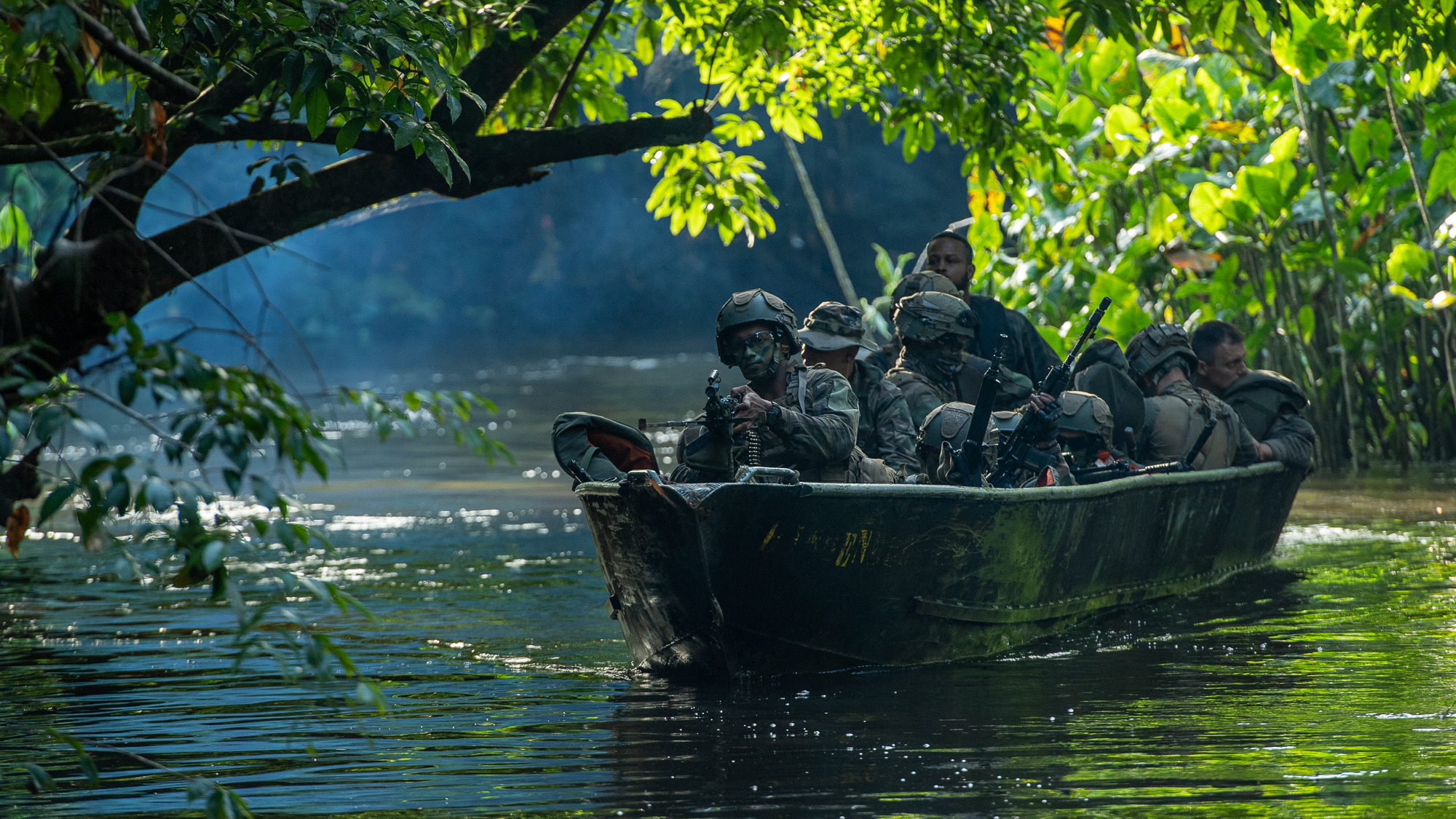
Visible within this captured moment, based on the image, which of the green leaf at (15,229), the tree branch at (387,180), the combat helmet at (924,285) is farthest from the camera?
the combat helmet at (924,285)

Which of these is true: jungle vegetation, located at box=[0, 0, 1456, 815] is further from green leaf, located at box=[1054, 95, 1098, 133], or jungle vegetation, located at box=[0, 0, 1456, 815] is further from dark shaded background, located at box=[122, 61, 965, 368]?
dark shaded background, located at box=[122, 61, 965, 368]

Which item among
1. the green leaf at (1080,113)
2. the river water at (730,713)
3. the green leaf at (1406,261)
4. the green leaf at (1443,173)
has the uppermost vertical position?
the green leaf at (1080,113)

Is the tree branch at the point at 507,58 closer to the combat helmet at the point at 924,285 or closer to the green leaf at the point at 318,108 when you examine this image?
the green leaf at the point at 318,108

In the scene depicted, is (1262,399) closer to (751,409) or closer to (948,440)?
(948,440)

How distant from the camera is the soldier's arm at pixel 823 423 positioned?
261 inches

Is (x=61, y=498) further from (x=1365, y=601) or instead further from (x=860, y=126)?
(x=860, y=126)

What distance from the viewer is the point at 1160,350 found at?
9445mm

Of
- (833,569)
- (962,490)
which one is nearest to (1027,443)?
(962,490)

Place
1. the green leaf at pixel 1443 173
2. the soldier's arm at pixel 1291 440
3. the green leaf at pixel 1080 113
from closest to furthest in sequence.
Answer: the soldier's arm at pixel 1291 440 < the green leaf at pixel 1443 173 < the green leaf at pixel 1080 113

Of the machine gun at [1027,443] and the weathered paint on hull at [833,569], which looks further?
the machine gun at [1027,443]

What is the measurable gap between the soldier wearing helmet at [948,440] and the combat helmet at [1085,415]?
→ 60 cm

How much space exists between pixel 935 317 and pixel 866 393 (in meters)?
0.74

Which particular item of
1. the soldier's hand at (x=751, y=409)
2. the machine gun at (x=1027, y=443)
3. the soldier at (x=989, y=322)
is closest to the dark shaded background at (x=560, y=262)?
the soldier at (x=989, y=322)

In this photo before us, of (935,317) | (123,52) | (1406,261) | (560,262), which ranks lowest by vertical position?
(935,317)
